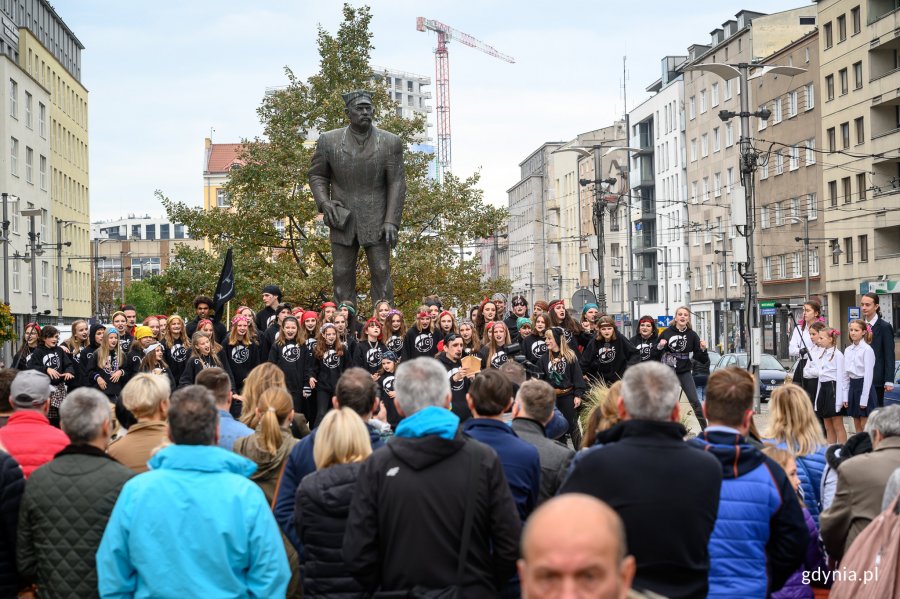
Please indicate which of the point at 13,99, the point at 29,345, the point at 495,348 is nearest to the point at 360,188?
the point at 495,348

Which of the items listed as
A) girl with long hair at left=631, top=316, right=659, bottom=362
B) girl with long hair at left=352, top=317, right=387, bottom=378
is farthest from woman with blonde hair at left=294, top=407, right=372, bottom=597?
girl with long hair at left=631, top=316, right=659, bottom=362

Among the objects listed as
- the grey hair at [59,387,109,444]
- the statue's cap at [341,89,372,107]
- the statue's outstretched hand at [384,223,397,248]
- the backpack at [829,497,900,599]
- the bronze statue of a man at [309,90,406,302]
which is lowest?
the backpack at [829,497,900,599]

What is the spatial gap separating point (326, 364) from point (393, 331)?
1.43 metres

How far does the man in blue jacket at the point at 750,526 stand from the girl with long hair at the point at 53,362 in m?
11.0

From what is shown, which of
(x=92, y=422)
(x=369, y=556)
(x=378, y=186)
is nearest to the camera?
(x=369, y=556)

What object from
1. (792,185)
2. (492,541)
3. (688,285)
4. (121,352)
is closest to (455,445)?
(492,541)

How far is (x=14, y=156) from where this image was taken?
224 ft

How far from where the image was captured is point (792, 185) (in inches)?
2968

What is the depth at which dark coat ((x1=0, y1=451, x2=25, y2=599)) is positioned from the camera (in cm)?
616

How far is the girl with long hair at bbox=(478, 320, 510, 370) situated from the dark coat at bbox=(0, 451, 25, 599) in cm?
828

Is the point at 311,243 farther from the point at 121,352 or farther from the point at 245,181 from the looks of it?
the point at 121,352

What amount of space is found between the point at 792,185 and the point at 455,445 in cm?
7302

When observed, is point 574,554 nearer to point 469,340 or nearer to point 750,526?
point 750,526

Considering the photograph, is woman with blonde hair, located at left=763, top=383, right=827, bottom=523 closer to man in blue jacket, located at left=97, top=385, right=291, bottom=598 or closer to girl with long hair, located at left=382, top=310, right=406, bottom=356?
man in blue jacket, located at left=97, top=385, right=291, bottom=598
